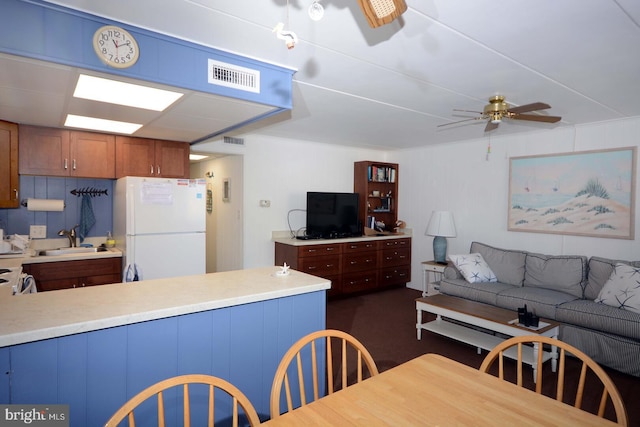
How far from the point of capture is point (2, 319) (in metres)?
1.44

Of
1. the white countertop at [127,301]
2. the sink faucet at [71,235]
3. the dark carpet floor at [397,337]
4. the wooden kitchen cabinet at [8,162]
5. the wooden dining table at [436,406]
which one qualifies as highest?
the wooden kitchen cabinet at [8,162]

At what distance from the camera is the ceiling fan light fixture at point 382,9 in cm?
102

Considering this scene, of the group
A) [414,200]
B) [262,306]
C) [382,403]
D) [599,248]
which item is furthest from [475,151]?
[382,403]

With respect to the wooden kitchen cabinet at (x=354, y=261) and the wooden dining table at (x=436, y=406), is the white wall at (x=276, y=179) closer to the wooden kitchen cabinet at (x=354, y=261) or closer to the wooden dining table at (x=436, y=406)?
the wooden kitchen cabinet at (x=354, y=261)

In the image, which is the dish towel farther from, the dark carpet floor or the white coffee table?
the white coffee table

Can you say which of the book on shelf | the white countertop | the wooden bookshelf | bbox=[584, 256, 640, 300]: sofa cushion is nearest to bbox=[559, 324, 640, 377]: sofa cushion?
bbox=[584, 256, 640, 300]: sofa cushion

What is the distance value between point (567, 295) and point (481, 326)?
1.34 metres

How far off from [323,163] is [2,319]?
463 cm

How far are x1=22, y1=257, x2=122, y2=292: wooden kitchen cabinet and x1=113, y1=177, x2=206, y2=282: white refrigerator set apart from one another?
196 millimetres

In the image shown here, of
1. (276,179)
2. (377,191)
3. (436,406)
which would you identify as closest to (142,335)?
(436,406)

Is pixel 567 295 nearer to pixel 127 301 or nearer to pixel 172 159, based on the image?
pixel 127 301

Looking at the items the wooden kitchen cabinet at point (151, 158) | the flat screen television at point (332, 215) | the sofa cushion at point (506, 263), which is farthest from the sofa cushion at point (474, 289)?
the wooden kitchen cabinet at point (151, 158)

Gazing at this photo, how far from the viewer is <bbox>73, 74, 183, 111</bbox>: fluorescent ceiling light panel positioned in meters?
2.08

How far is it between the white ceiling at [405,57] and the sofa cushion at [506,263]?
5.66ft
